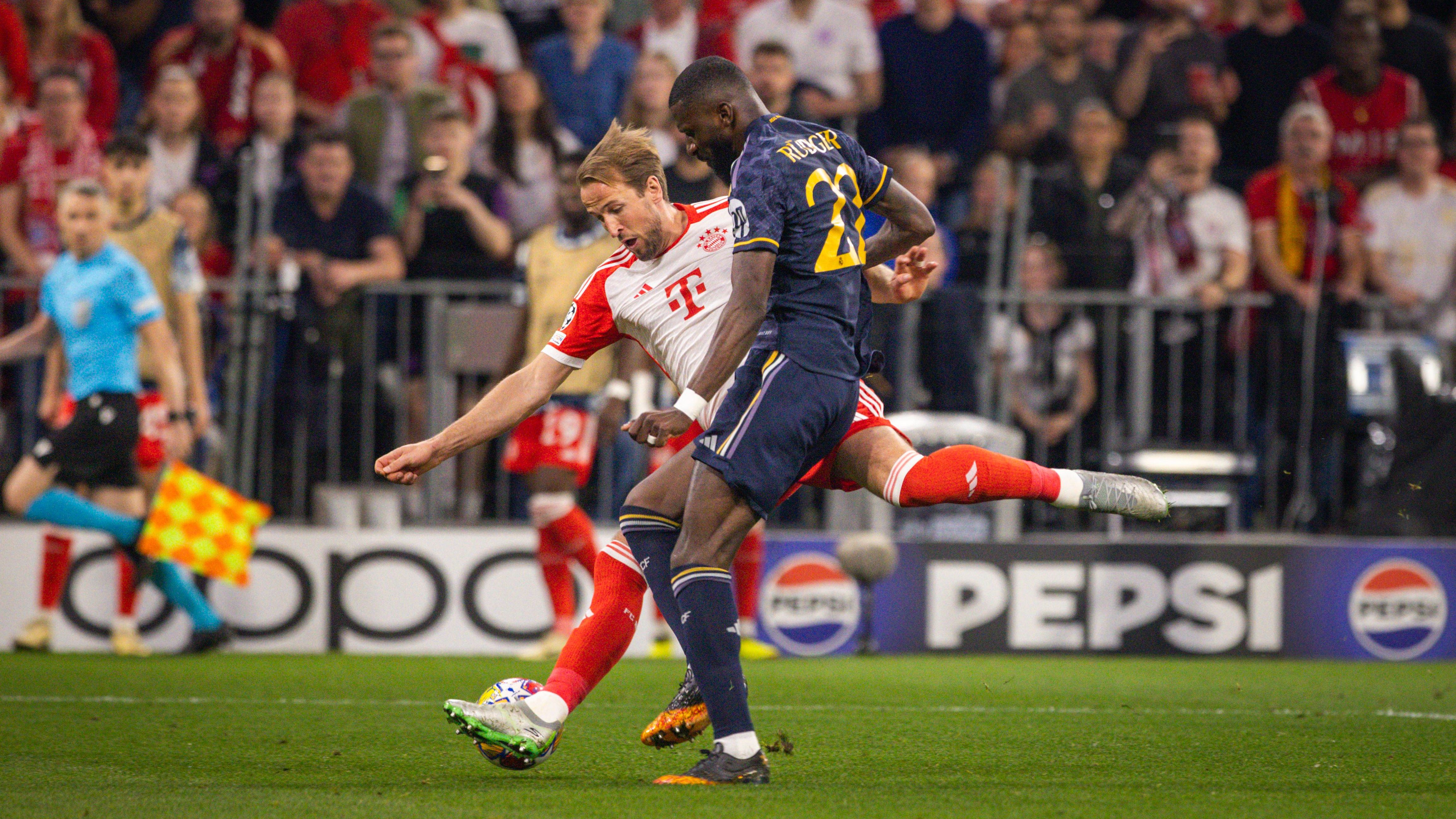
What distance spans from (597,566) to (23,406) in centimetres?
643

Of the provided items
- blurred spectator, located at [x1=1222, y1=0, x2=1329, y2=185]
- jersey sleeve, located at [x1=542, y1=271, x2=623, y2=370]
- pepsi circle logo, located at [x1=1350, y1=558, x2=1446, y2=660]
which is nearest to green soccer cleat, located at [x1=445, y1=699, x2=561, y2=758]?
jersey sleeve, located at [x1=542, y1=271, x2=623, y2=370]

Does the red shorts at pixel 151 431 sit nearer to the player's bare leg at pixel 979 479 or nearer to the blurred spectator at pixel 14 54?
the blurred spectator at pixel 14 54

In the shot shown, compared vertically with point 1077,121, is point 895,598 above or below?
below

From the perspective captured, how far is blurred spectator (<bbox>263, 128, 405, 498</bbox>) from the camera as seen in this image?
10.6 m

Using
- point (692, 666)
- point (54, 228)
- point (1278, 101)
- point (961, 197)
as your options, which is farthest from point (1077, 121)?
point (692, 666)

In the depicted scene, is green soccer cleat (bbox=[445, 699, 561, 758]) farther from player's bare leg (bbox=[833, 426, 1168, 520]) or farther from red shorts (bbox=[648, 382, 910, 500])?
player's bare leg (bbox=[833, 426, 1168, 520])

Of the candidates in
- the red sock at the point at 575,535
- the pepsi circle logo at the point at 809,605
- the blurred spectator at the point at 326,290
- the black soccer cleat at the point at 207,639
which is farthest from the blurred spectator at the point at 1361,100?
the black soccer cleat at the point at 207,639

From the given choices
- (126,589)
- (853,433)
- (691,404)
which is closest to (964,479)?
(853,433)

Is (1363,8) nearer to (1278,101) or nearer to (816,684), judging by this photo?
(1278,101)

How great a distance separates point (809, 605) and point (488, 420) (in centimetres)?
511

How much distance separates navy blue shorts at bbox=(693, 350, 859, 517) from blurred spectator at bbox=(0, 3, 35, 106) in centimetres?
870

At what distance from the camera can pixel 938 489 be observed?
5.27m

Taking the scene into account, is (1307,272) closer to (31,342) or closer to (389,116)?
(389,116)

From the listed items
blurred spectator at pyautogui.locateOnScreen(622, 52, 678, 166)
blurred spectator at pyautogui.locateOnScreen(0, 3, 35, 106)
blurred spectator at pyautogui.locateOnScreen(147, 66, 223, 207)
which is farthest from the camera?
blurred spectator at pyautogui.locateOnScreen(0, 3, 35, 106)
